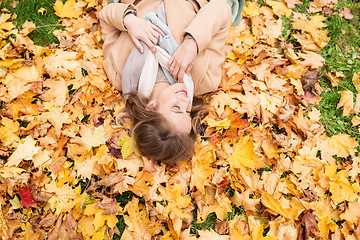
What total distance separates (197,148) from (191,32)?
1.02 meters

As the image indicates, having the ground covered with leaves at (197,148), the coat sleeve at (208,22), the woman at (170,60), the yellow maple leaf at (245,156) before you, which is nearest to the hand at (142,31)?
the woman at (170,60)

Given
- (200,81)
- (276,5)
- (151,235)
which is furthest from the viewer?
(276,5)

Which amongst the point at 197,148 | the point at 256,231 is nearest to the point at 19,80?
the point at 197,148

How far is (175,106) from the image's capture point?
7.09ft

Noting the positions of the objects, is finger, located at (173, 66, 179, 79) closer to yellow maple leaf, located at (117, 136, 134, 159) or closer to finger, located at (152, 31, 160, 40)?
finger, located at (152, 31, 160, 40)

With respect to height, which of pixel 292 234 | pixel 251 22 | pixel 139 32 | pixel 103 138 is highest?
pixel 139 32

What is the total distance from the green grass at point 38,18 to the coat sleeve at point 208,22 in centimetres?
149

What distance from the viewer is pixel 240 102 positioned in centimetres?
269

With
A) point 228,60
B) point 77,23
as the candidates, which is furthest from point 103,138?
point 228,60

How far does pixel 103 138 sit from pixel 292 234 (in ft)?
5.74

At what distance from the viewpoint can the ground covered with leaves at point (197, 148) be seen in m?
2.13

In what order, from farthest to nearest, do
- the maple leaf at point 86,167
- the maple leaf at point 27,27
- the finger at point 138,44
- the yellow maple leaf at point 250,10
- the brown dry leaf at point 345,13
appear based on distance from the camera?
the brown dry leaf at point 345,13 < the yellow maple leaf at point 250,10 < the maple leaf at point 27,27 < the finger at point 138,44 < the maple leaf at point 86,167

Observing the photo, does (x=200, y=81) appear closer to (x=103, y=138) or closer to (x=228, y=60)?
(x=228, y=60)

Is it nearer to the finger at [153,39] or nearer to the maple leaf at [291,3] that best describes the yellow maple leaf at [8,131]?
the finger at [153,39]
